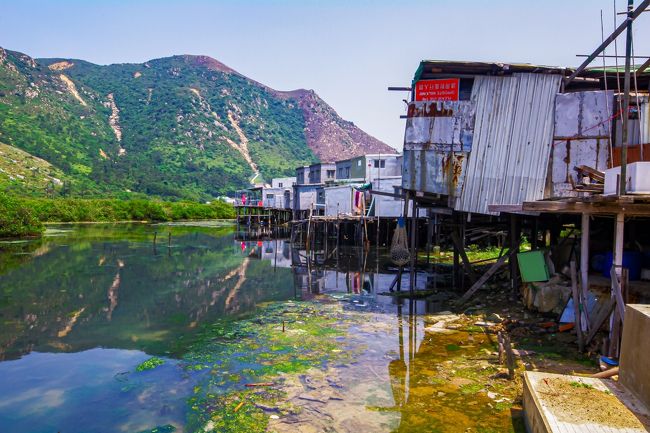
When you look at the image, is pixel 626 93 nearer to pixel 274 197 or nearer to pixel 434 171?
pixel 434 171

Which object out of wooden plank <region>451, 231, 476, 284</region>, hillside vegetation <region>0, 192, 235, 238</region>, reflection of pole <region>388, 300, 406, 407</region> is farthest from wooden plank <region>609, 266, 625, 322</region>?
hillside vegetation <region>0, 192, 235, 238</region>

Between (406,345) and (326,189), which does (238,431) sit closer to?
(406,345)

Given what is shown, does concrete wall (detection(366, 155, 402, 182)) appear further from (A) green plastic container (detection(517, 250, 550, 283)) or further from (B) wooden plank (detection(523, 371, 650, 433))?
(B) wooden plank (detection(523, 371, 650, 433))

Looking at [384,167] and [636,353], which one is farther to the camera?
[384,167]

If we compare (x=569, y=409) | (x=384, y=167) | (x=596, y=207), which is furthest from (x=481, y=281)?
(x=384, y=167)

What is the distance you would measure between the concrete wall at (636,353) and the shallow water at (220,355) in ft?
5.59

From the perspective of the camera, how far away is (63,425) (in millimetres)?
7469

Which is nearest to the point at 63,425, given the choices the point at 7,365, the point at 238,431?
the point at 238,431

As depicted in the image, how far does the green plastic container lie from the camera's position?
12242 millimetres

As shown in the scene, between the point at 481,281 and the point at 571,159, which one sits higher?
the point at 571,159

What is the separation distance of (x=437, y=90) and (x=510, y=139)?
2486 mm

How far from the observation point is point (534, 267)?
40.5ft

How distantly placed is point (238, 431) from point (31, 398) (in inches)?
168

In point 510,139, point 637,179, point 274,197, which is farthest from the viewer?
point 274,197
